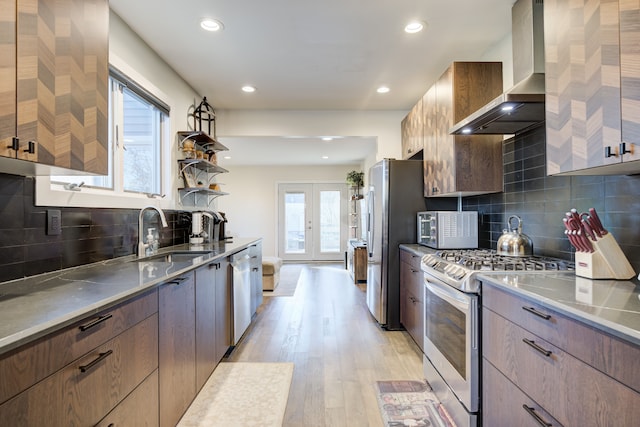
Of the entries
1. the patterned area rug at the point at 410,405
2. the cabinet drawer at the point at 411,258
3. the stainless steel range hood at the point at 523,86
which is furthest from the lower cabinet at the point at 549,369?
the cabinet drawer at the point at 411,258

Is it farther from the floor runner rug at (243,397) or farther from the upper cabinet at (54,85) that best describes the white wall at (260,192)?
the upper cabinet at (54,85)

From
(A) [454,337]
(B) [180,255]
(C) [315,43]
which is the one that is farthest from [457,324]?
(C) [315,43]

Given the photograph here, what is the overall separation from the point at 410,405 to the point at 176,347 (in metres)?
1.43

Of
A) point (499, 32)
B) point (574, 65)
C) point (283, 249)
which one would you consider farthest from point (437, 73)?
point (283, 249)

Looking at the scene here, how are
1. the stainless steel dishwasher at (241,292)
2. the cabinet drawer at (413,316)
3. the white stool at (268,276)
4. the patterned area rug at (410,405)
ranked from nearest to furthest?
the patterned area rug at (410,405)
the cabinet drawer at (413,316)
the stainless steel dishwasher at (241,292)
the white stool at (268,276)

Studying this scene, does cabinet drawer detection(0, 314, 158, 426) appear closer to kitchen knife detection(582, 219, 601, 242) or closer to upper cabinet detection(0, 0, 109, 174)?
upper cabinet detection(0, 0, 109, 174)

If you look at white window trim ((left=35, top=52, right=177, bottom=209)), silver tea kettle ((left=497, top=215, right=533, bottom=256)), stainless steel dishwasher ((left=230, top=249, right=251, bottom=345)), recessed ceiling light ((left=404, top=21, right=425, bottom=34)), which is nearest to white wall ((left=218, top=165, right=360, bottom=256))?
stainless steel dishwasher ((left=230, top=249, right=251, bottom=345))

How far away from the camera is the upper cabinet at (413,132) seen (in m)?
3.33

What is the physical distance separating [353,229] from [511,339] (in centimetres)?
610

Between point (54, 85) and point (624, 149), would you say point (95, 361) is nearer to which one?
point (54, 85)

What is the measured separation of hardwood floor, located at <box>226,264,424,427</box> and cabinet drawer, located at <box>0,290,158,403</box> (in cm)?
116

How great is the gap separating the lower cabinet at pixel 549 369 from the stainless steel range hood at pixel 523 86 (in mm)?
977

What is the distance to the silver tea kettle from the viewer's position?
7.16 ft

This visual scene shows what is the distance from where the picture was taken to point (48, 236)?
1.67 m
